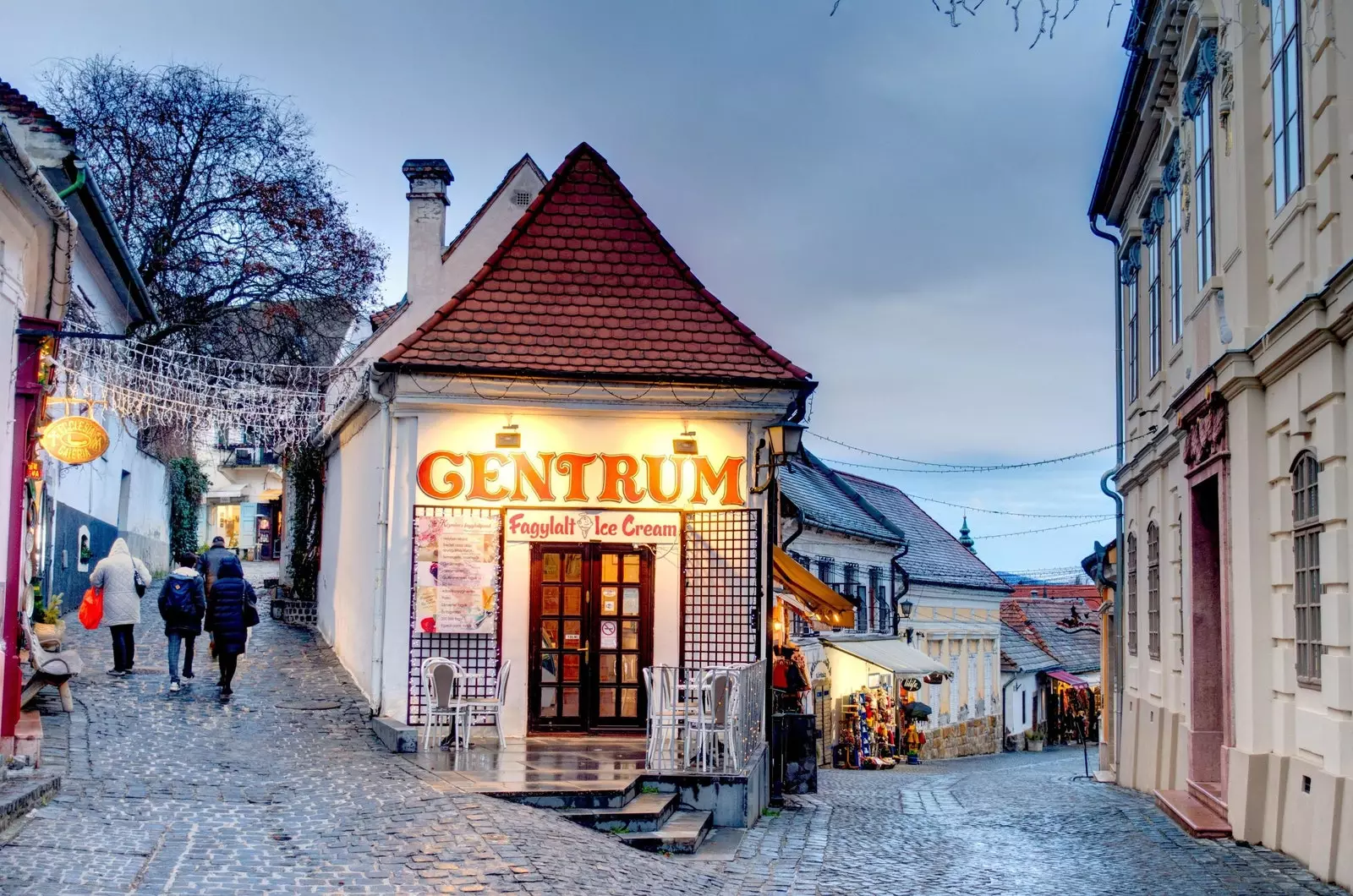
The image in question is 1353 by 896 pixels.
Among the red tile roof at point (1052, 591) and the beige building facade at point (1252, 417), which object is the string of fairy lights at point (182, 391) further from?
the red tile roof at point (1052, 591)

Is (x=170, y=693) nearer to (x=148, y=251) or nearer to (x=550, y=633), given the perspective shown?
(x=550, y=633)

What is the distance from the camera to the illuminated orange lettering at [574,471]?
51.6ft

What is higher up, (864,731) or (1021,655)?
(1021,655)

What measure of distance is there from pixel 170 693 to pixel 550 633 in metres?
4.63

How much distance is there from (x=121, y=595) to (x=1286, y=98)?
1409 cm

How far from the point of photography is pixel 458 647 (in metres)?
15.4

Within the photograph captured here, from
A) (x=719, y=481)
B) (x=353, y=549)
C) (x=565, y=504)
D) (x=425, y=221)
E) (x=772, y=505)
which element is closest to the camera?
(x=565, y=504)

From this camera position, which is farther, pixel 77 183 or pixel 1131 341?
pixel 1131 341

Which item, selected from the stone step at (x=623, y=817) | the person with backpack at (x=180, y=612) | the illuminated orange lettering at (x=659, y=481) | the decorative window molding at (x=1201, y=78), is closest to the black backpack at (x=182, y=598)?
the person with backpack at (x=180, y=612)

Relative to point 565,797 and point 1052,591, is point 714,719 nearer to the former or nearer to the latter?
point 565,797

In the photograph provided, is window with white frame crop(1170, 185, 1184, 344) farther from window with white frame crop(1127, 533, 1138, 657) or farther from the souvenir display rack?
the souvenir display rack

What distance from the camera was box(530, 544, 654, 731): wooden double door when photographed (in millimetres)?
15695

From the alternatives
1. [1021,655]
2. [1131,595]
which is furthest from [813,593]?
[1021,655]

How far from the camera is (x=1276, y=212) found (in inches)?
472
